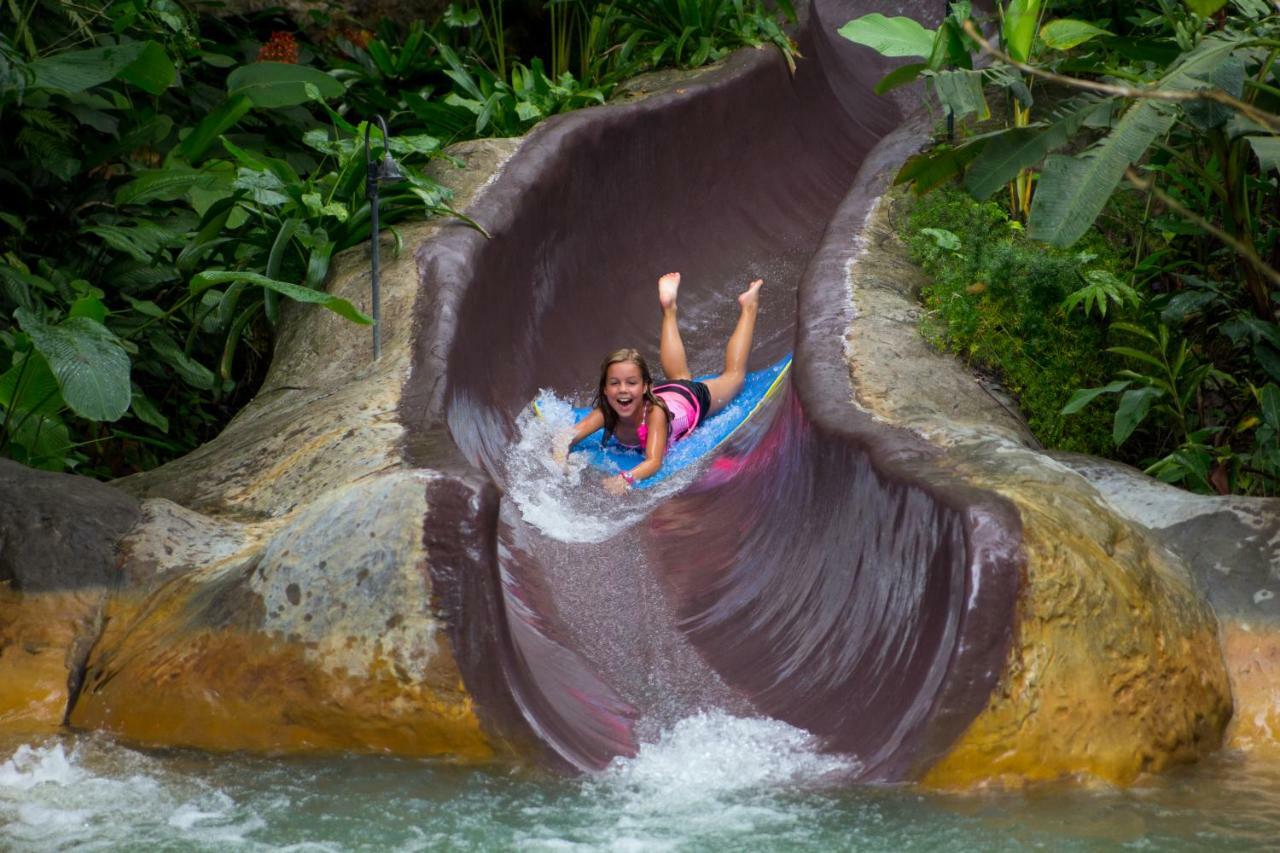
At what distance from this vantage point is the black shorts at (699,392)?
6797mm

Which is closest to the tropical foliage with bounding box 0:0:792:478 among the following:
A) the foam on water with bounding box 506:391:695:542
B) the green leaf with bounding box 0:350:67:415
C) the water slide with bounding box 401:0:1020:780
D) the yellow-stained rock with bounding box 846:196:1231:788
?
the green leaf with bounding box 0:350:67:415

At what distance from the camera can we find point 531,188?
6.99 m

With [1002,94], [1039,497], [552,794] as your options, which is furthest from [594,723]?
[1002,94]

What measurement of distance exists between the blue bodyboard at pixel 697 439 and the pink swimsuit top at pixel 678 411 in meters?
0.03

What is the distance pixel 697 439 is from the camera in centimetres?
669

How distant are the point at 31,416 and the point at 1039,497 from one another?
348 centimetres

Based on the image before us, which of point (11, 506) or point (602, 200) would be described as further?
point (602, 200)

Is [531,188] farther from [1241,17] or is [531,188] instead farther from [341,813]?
[341,813]

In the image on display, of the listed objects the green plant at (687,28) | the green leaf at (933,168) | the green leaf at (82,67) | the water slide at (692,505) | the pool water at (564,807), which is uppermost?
the green plant at (687,28)

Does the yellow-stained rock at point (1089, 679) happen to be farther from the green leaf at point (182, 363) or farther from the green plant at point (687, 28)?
the green plant at point (687, 28)

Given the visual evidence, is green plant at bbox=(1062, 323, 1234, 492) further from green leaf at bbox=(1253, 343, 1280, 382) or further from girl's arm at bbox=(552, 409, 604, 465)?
girl's arm at bbox=(552, 409, 604, 465)

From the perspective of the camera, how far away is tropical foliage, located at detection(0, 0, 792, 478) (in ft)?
18.7

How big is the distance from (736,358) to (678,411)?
64 centimetres

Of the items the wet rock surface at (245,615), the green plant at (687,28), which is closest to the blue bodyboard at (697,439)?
the wet rock surface at (245,615)
